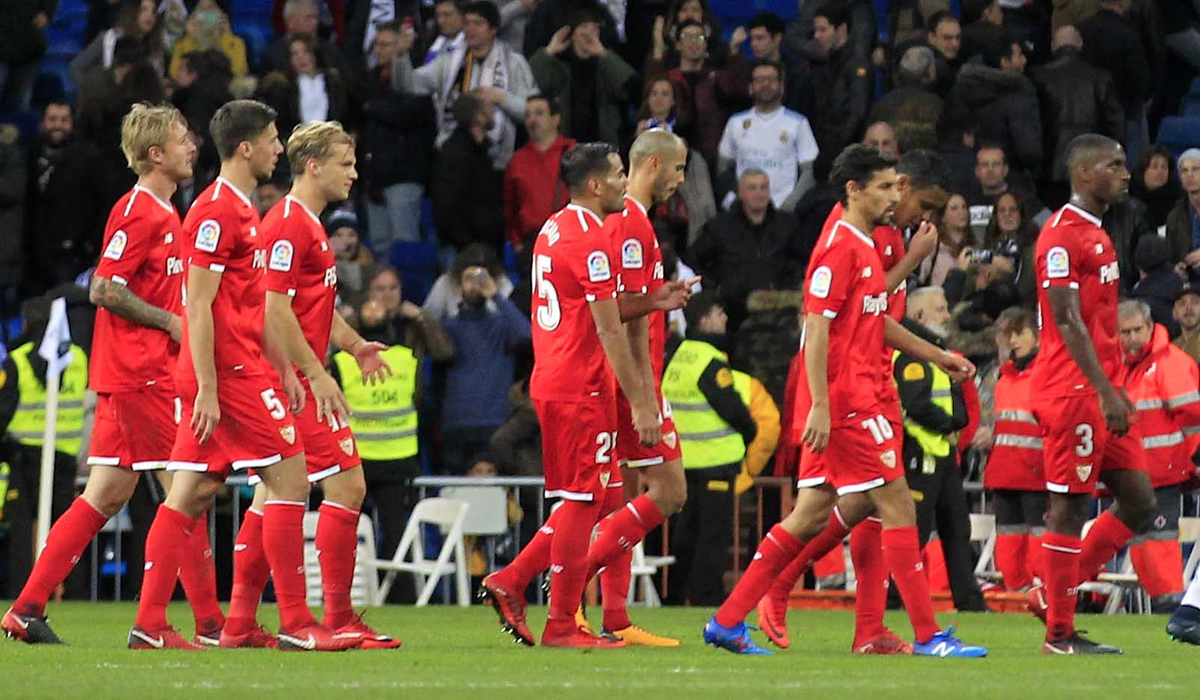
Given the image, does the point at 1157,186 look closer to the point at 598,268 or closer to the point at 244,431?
the point at 598,268

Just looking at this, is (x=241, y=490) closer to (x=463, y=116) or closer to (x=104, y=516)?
(x=463, y=116)

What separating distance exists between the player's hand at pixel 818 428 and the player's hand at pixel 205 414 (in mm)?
2508

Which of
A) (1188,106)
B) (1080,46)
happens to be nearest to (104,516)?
(1080,46)

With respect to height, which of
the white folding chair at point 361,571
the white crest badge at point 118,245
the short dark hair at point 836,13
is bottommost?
the white folding chair at point 361,571

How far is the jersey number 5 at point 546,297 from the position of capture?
11.3 meters

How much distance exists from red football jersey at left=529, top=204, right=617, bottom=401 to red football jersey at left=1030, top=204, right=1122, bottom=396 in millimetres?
1993

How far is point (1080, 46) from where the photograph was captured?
69.5ft

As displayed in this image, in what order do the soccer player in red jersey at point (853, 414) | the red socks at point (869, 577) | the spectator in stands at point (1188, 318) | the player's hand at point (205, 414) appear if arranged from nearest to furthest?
the player's hand at point (205, 414)
the soccer player in red jersey at point (853, 414)
the red socks at point (869, 577)
the spectator in stands at point (1188, 318)

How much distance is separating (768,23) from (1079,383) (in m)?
9.94

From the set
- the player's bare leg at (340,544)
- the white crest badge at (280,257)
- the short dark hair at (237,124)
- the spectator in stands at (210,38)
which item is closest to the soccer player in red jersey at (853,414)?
the player's bare leg at (340,544)

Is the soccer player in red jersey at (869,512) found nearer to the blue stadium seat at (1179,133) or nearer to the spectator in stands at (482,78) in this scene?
the spectator in stands at (482,78)

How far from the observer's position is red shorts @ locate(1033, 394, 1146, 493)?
36.7 ft

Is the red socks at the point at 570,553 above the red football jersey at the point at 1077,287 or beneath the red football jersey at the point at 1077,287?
beneath

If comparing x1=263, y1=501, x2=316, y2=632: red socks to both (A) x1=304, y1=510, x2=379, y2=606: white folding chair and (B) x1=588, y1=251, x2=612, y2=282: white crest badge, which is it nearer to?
(B) x1=588, y1=251, x2=612, y2=282: white crest badge
